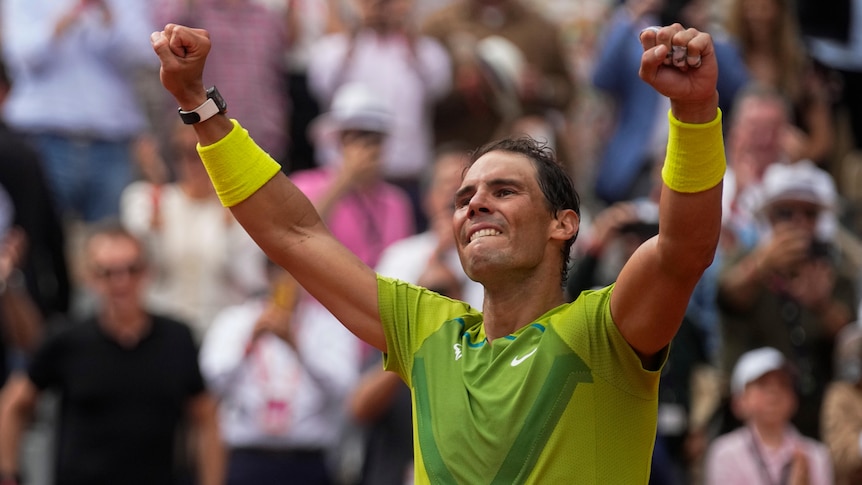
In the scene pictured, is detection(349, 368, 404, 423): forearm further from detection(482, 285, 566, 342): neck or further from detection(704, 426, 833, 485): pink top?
detection(482, 285, 566, 342): neck

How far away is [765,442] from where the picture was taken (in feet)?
26.8

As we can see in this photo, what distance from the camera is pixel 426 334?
15.1 ft

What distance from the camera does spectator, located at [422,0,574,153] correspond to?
10.8 m

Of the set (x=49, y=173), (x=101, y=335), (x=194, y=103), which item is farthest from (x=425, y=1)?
(x=194, y=103)

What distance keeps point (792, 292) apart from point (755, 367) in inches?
31.2

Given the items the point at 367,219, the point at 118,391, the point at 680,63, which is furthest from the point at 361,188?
the point at 680,63

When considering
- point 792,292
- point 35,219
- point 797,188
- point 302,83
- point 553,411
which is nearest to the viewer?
point 553,411

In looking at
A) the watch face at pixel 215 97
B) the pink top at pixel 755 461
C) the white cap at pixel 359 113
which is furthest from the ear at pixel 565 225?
the white cap at pixel 359 113

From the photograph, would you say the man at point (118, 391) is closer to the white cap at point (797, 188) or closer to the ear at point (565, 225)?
the white cap at point (797, 188)

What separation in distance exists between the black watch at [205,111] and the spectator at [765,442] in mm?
4332

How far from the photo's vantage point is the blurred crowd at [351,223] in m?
8.34

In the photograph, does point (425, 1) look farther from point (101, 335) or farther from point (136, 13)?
point (101, 335)

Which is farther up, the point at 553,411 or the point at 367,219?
the point at 553,411

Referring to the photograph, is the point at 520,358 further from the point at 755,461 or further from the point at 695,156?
the point at 755,461
